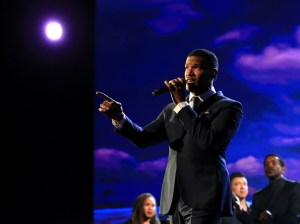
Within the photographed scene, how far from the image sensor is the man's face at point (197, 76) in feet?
5.38

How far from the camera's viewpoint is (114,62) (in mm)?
4730

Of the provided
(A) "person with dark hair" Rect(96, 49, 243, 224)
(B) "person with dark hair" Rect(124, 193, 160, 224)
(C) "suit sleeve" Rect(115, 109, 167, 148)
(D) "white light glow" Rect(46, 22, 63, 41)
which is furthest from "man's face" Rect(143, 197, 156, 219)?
(A) "person with dark hair" Rect(96, 49, 243, 224)

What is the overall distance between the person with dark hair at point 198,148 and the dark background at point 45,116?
1.22 metres

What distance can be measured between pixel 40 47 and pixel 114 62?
6.33 feet

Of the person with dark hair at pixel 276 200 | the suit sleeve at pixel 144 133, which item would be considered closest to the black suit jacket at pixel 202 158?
the suit sleeve at pixel 144 133

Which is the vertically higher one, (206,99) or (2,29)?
(2,29)

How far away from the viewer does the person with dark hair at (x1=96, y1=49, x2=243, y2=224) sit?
147cm

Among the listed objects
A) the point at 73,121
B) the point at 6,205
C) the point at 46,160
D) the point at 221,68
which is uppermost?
the point at 221,68

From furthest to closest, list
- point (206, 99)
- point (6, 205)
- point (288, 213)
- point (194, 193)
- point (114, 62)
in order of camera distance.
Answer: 1. point (114, 62)
2. point (288, 213)
3. point (6, 205)
4. point (206, 99)
5. point (194, 193)

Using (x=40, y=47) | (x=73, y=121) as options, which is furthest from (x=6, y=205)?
(x=40, y=47)

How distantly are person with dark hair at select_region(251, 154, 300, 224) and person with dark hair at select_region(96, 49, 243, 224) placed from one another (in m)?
2.33

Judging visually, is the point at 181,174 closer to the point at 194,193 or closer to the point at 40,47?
the point at 194,193

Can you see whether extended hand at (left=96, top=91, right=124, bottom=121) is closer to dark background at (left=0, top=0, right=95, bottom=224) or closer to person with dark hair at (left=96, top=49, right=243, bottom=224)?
person with dark hair at (left=96, top=49, right=243, bottom=224)

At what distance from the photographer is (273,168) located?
13.0 feet
